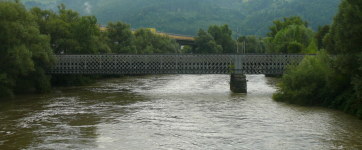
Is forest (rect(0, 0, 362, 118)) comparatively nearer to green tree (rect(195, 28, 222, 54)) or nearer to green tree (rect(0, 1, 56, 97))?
green tree (rect(0, 1, 56, 97))

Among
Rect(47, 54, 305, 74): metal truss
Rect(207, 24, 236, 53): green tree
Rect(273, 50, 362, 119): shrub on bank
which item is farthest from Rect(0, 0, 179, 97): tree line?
Rect(207, 24, 236, 53): green tree

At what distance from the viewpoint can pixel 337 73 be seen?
93.4ft

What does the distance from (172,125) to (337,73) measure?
13158 mm

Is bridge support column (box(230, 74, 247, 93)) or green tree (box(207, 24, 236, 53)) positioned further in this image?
green tree (box(207, 24, 236, 53))

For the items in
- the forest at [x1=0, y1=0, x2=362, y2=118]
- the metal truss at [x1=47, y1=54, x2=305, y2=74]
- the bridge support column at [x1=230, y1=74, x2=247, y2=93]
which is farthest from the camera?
the metal truss at [x1=47, y1=54, x2=305, y2=74]

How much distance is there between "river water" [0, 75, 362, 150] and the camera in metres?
20.0

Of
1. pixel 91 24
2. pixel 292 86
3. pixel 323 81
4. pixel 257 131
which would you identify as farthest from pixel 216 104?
pixel 91 24

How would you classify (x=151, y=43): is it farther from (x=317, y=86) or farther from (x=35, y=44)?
(x=317, y=86)

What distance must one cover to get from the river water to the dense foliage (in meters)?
1.41

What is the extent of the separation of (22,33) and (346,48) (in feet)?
97.5

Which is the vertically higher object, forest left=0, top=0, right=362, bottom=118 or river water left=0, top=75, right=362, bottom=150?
forest left=0, top=0, right=362, bottom=118

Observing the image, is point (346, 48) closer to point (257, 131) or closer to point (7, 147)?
point (257, 131)

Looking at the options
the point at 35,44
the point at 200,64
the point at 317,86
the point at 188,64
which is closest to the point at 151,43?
the point at 188,64

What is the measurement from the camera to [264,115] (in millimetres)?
29156
